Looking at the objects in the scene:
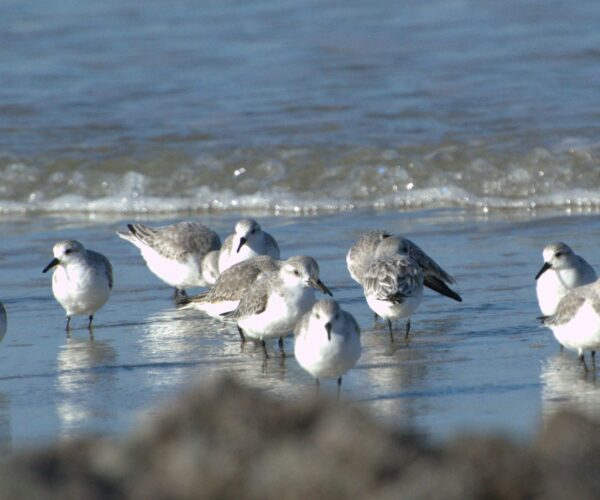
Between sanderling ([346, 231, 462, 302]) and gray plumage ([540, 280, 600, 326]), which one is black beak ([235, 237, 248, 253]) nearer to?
sanderling ([346, 231, 462, 302])

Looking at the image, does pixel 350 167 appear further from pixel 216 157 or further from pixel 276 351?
pixel 276 351

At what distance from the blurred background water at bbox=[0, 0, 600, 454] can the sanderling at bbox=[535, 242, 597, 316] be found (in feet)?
0.98

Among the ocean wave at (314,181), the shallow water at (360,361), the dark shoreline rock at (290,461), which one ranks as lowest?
the shallow water at (360,361)

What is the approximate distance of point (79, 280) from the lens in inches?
391

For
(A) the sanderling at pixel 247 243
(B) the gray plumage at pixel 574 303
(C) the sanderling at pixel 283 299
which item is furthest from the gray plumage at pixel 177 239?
(B) the gray plumage at pixel 574 303

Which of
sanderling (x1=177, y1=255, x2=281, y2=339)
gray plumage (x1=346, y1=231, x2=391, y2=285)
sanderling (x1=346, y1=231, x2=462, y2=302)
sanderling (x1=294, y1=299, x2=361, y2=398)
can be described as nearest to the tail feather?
sanderling (x1=346, y1=231, x2=462, y2=302)

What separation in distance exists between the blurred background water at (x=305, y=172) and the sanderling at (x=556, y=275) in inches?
11.8

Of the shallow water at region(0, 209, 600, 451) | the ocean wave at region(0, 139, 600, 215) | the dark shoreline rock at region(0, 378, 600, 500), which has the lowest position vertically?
the shallow water at region(0, 209, 600, 451)

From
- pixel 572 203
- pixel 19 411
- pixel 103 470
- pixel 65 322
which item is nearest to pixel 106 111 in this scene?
pixel 572 203

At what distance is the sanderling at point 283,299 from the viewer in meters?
8.65

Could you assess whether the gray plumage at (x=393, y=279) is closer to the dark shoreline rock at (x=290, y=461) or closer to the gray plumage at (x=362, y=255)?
the gray plumage at (x=362, y=255)

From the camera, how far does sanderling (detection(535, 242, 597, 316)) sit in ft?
30.5

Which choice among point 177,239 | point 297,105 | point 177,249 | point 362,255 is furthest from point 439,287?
point 297,105

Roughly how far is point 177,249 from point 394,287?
3056 mm
